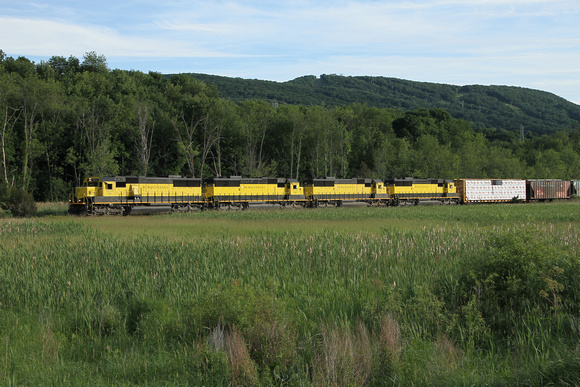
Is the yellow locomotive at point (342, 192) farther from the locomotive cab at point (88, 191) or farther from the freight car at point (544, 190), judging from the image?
the freight car at point (544, 190)

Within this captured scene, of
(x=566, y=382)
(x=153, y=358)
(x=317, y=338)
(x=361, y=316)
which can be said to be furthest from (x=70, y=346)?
(x=566, y=382)

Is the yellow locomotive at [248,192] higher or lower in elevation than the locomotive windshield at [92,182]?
lower

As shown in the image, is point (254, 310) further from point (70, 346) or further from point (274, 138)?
point (274, 138)

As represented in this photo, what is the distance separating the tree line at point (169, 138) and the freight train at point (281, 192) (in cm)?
1589

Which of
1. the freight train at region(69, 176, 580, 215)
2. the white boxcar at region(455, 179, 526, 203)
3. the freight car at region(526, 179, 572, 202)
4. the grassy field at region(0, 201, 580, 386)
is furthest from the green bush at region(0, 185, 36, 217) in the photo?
the freight car at region(526, 179, 572, 202)

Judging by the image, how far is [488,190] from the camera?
54656 mm

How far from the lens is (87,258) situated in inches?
505

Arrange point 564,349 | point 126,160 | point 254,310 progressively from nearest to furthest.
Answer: point 564,349 → point 254,310 → point 126,160

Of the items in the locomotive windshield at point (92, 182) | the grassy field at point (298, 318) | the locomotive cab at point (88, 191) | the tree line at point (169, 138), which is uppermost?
the tree line at point (169, 138)

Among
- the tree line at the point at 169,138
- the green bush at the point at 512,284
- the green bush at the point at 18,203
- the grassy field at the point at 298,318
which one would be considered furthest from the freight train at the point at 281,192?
the green bush at the point at 512,284

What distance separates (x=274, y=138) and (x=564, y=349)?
2639 inches

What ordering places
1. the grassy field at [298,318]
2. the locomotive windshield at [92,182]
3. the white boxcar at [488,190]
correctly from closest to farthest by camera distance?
the grassy field at [298,318] < the locomotive windshield at [92,182] < the white boxcar at [488,190]

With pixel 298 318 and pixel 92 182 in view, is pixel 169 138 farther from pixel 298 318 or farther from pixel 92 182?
pixel 298 318

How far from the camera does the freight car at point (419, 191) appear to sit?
49.5 meters
